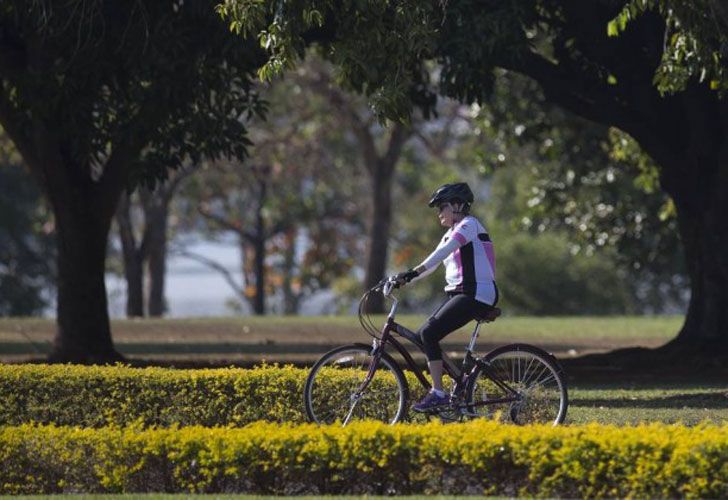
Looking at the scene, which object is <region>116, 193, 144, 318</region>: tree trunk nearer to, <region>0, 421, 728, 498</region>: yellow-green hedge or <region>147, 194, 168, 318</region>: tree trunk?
<region>147, 194, 168, 318</region>: tree trunk

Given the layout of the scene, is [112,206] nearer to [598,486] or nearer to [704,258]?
[704,258]

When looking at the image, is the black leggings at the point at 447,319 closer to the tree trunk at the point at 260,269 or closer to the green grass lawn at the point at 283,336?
the green grass lawn at the point at 283,336

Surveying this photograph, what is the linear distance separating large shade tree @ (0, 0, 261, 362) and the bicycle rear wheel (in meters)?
6.51

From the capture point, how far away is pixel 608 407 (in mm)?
14648

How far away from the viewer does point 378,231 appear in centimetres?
3775

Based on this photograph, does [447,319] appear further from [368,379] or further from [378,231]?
[378,231]

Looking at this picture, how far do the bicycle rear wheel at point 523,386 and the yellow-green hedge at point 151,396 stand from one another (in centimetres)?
103

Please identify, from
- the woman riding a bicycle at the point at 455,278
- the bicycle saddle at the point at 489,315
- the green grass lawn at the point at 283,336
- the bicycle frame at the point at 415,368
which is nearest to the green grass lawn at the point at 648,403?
the bicycle frame at the point at 415,368

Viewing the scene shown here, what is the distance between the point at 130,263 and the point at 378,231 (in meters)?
6.24

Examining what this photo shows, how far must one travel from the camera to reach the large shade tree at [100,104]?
17.6m

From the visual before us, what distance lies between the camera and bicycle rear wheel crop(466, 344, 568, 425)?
11656mm

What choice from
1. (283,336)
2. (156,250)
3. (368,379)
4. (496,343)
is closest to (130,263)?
(156,250)

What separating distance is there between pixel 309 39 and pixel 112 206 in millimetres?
3198

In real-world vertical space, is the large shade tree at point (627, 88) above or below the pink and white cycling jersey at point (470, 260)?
above
